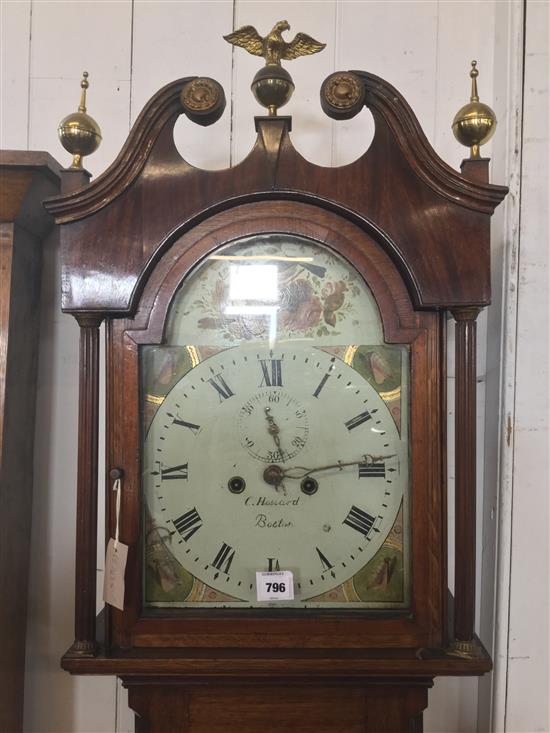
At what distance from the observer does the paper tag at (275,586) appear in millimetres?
873

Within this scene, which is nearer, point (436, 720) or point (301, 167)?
point (301, 167)

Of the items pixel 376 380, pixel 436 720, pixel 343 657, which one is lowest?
pixel 436 720

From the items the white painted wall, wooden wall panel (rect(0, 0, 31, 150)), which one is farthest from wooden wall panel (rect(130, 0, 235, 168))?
wooden wall panel (rect(0, 0, 31, 150))

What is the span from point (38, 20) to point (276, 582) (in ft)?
3.42

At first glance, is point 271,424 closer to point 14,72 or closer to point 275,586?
point 275,586

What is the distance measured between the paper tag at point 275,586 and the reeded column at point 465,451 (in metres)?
0.22

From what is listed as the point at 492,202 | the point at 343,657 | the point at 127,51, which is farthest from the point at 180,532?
the point at 127,51

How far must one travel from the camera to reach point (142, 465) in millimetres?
878

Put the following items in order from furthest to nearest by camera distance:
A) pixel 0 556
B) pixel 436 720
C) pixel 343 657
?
pixel 436 720 → pixel 0 556 → pixel 343 657

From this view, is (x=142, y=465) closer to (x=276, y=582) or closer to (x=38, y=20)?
(x=276, y=582)

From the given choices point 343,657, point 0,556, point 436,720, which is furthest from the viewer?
point 436,720

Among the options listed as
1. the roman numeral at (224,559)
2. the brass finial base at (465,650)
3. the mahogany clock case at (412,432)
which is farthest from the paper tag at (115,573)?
the brass finial base at (465,650)

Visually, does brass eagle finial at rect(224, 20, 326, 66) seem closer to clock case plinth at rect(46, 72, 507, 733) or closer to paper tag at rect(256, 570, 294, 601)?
→ clock case plinth at rect(46, 72, 507, 733)

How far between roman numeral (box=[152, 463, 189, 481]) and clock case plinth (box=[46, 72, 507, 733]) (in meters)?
0.04
